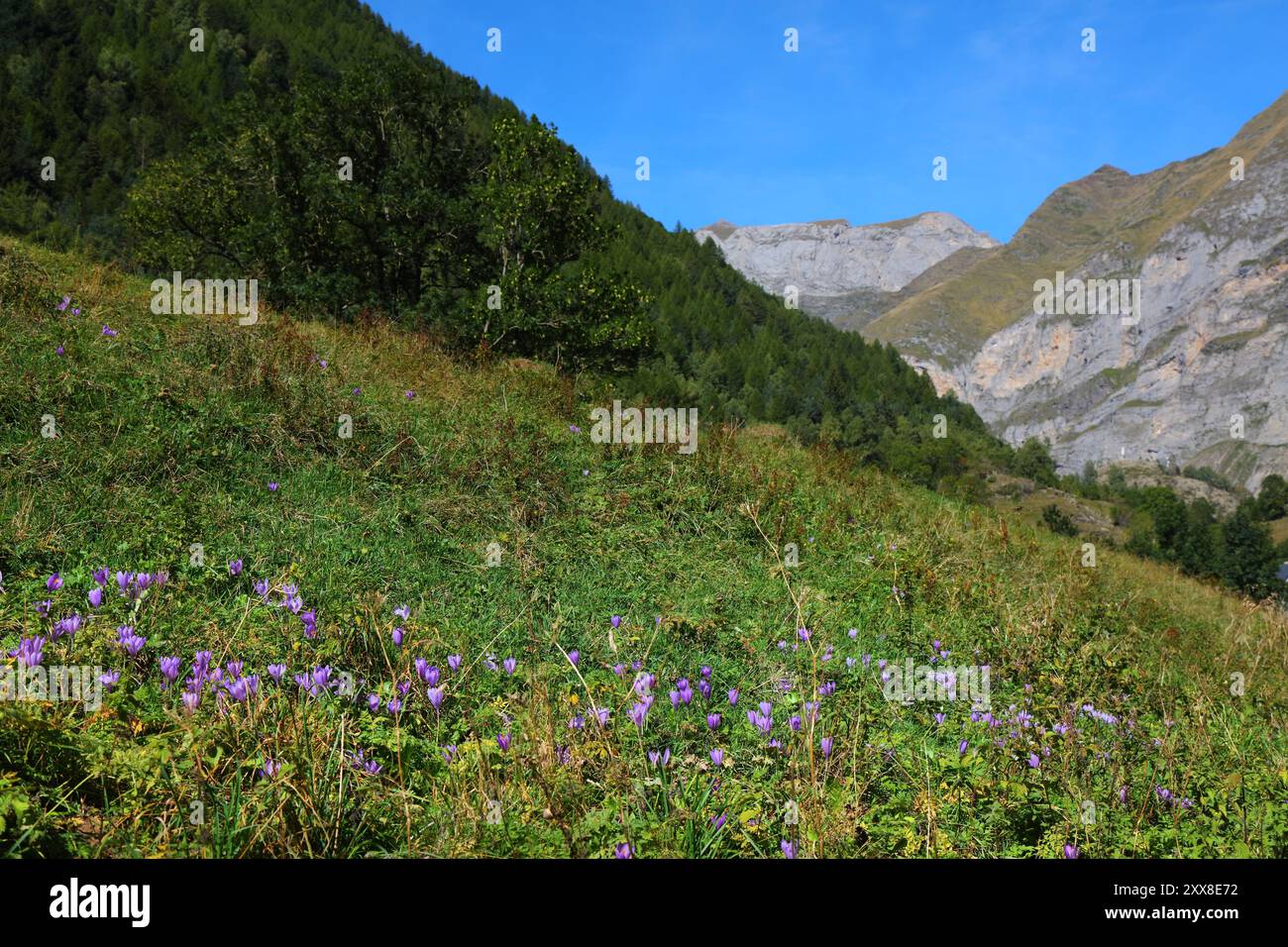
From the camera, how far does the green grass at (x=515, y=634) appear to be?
2.34m

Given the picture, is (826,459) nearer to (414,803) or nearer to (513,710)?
(513,710)

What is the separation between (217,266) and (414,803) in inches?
996

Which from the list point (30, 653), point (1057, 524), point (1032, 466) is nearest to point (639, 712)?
point (30, 653)

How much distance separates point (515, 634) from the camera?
13.9 ft

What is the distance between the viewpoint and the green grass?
2342 mm

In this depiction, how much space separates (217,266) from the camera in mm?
23031

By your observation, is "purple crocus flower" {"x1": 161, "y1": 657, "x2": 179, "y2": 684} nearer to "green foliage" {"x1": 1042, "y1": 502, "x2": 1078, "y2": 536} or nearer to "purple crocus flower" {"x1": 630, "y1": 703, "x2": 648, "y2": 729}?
"purple crocus flower" {"x1": 630, "y1": 703, "x2": 648, "y2": 729}

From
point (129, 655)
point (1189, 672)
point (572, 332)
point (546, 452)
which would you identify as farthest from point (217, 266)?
point (1189, 672)

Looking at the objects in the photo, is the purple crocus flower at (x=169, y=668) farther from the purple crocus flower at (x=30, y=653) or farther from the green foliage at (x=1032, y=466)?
the green foliage at (x=1032, y=466)

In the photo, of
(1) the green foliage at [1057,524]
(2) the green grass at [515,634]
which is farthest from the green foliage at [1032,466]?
(2) the green grass at [515,634]

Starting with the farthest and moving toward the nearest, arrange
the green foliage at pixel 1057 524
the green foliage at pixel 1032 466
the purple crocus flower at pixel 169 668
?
1. the green foliage at pixel 1032 466
2. the green foliage at pixel 1057 524
3. the purple crocus flower at pixel 169 668

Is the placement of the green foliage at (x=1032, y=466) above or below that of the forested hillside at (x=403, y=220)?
below

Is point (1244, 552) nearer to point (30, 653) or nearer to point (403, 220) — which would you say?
point (403, 220)

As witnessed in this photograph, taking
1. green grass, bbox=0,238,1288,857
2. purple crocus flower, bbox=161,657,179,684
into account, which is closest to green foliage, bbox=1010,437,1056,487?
green grass, bbox=0,238,1288,857
